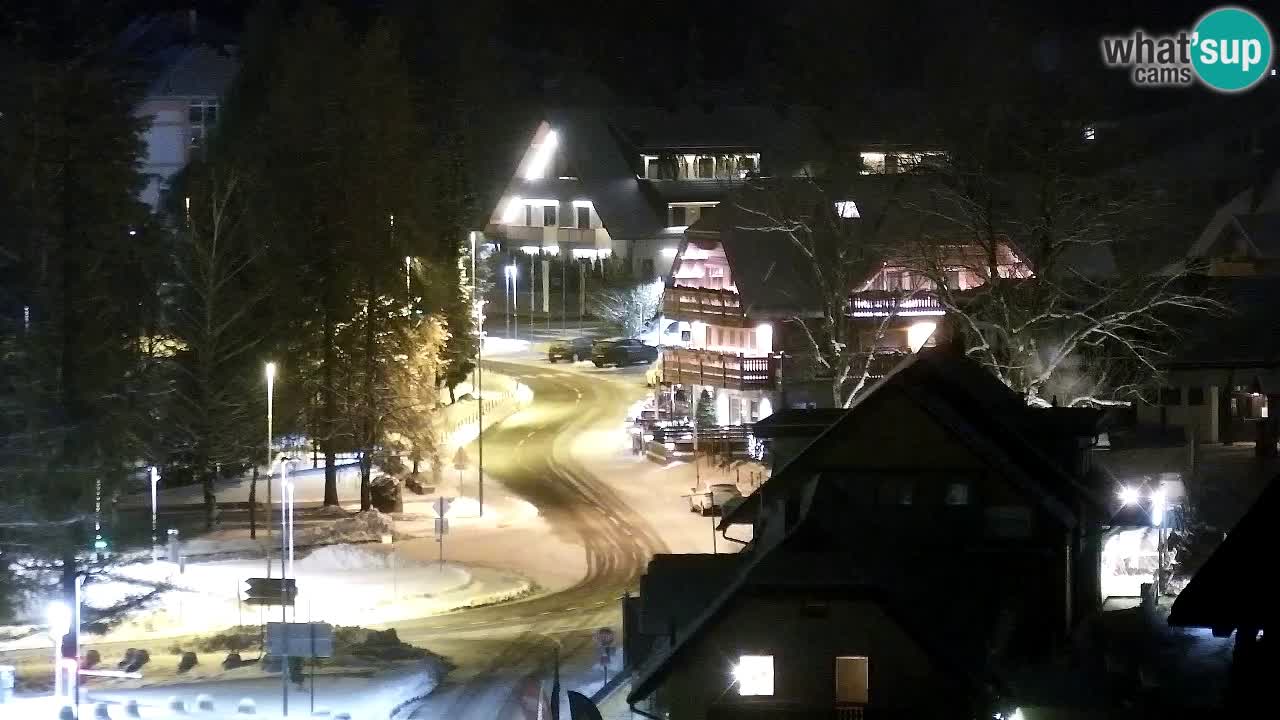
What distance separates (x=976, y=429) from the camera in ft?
80.5

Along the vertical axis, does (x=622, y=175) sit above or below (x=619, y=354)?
above

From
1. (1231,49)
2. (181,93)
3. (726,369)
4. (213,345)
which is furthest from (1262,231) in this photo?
(181,93)

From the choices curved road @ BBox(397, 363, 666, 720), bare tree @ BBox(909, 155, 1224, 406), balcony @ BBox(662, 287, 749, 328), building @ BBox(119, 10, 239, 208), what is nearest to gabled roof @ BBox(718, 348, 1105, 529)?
curved road @ BBox(397, 363, 666, 720)

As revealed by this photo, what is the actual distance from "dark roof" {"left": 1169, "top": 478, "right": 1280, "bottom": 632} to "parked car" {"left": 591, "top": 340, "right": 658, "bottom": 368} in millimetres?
62613

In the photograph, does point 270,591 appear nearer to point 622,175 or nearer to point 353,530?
point 353,530

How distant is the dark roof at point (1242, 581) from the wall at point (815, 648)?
1116 cm

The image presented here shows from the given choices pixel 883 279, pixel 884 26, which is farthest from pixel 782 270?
pixel 884 26

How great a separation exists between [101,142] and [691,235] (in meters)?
26.0

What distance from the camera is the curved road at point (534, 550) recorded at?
26.5m

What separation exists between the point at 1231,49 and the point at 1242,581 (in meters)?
78.3

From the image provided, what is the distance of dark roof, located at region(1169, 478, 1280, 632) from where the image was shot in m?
6.09

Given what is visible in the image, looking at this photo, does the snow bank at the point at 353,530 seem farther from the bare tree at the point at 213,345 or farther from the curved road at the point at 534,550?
the curved road at the point at 534,550

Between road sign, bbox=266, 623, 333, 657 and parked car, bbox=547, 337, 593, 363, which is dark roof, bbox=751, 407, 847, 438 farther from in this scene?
parked car, bbox=547, 337, 593, 363

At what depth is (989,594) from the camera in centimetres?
2272
